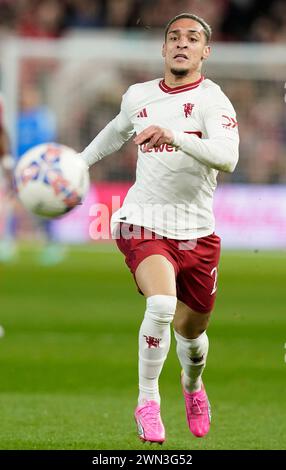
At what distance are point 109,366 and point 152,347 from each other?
3903 millimetres

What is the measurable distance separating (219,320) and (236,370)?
12.1 feet

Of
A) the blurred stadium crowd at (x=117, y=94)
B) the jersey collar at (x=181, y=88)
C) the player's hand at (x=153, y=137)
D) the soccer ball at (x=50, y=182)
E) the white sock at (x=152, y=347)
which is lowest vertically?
the blurred stadium crowd at (x=117, y=94)

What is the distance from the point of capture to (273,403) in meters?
9.00

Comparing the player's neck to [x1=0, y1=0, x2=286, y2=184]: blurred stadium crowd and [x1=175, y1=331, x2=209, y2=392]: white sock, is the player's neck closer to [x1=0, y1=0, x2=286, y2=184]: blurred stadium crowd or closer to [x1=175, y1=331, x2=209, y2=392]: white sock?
[x1=175, y1=331, x2=209, y2=392]: white sock

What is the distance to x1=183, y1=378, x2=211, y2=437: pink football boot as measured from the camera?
24.4ft

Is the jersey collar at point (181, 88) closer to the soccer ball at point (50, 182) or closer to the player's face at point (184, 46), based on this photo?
the player's face at point (184, 46)

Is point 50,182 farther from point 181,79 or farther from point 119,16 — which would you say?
point 119,16

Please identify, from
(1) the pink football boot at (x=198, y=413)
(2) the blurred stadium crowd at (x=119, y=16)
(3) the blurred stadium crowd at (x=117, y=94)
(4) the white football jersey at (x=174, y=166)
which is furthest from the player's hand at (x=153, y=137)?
(2) the blurred stadium crowd at (x=119, y=16)

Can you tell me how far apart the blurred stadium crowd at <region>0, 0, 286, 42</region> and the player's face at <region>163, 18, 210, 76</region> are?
19.0 metres

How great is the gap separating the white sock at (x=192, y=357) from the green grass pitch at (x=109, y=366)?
0.31 m

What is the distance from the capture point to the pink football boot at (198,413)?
745 cm

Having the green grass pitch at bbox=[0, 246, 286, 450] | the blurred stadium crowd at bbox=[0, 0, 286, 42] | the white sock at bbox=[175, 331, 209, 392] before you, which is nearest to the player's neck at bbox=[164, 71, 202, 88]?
the white sock at bbox=[175, 331, 209, 392]

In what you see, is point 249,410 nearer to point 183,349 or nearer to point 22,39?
point 183,349

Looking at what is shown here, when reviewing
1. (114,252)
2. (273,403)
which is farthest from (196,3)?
(273,403)
